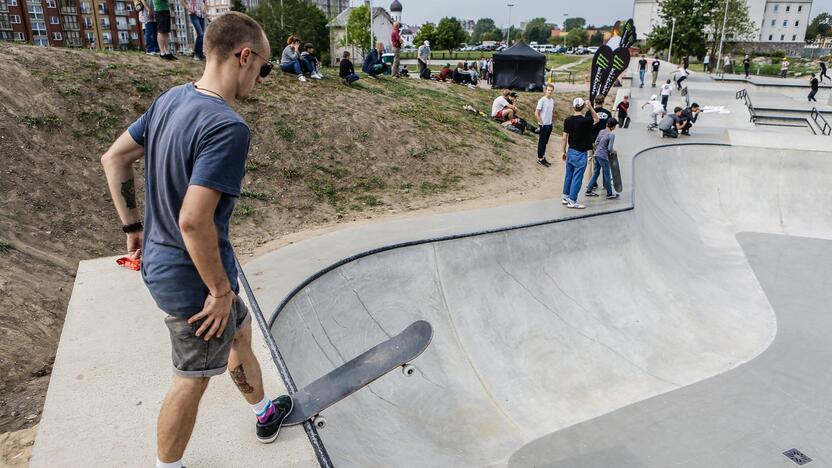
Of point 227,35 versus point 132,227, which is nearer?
point 227,35

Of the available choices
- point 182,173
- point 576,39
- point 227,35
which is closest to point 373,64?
point 227,35

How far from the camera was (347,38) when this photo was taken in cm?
7281

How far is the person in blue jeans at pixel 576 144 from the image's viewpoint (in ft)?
28.0

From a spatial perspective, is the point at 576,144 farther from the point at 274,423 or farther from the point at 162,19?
the point at 162,19

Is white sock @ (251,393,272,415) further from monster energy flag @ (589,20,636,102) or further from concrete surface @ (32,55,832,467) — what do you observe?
monster energy flag @ (589,20,636,102)

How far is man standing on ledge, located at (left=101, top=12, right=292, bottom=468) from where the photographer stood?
1902 millimetres

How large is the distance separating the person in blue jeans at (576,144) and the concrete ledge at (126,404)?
21.9 feet

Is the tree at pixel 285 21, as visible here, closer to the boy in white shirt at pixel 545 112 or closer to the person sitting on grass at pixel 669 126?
the person sitting on grass at pixel 669 126

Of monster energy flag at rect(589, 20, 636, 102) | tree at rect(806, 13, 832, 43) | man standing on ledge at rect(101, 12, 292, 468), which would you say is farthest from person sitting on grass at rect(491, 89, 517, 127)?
tree at rect(806, 13, 832, 43)

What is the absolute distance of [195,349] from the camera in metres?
2.16

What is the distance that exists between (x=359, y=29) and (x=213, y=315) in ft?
253

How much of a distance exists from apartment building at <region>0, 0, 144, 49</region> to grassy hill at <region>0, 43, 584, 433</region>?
206ft

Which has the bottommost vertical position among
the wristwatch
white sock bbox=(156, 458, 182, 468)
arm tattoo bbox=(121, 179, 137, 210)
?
white sock bbox=(156, 458, 182, 468)

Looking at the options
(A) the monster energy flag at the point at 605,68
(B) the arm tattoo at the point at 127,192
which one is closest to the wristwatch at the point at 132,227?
(B) the arm tattoo at the point at 127,192
